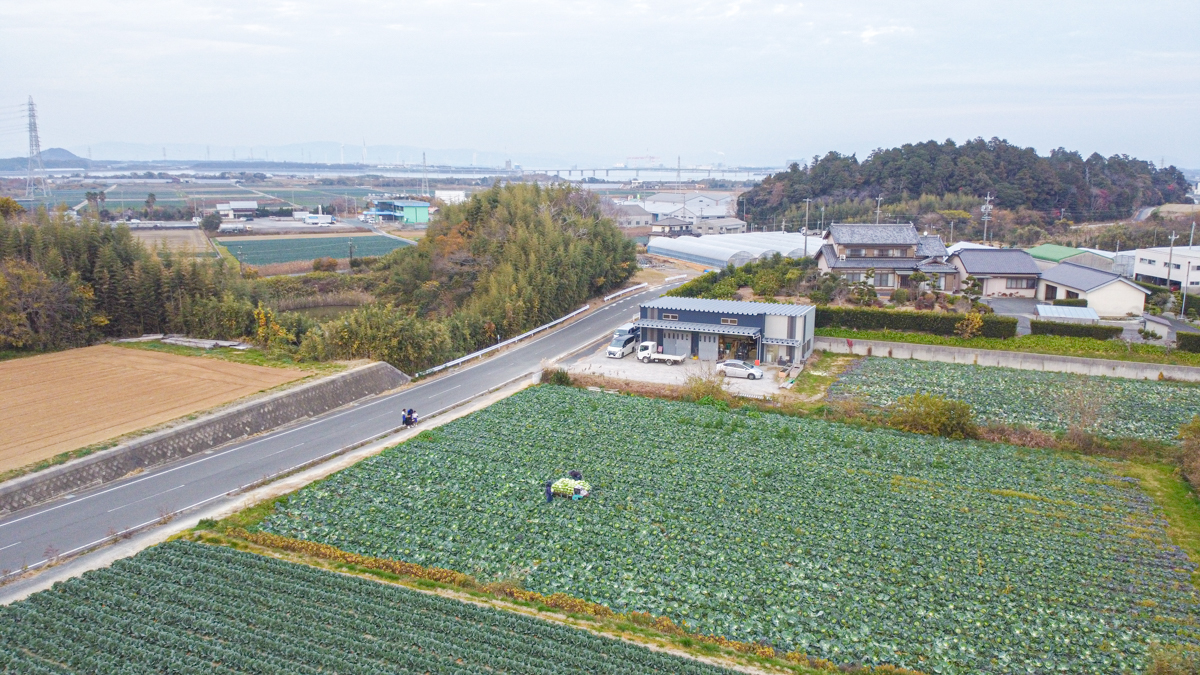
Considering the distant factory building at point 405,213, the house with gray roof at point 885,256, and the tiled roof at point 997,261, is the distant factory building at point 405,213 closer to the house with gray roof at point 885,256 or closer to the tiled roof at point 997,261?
the house with gray roof at point 885,256

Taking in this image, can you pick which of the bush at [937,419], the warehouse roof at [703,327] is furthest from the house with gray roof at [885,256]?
the bush at [937,419]

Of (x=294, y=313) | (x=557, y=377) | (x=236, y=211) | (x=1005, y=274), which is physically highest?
(x=236, y=211)

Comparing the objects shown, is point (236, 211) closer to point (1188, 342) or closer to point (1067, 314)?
point (1067, 314)

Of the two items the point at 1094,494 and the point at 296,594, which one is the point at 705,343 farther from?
the point at 296,594

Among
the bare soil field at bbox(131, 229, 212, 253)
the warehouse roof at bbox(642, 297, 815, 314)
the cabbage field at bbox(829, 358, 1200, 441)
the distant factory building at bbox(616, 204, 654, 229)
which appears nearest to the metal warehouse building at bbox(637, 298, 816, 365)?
the warehouse roof at bbox(642, 297, 815, 314)

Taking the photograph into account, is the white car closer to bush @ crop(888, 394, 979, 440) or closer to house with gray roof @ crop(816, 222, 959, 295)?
bush @ crop(888, 394, 979, 440)

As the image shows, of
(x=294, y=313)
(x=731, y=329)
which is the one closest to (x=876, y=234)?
(x=731, y=329)
